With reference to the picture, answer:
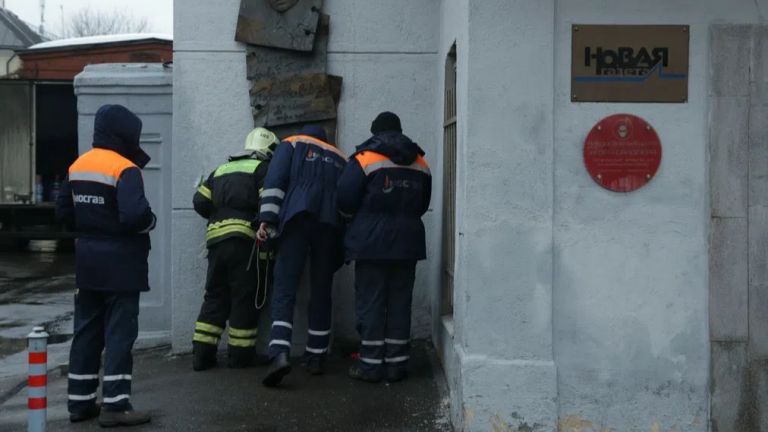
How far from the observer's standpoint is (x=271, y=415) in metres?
6.27

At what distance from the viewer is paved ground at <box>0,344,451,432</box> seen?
20.0 ft

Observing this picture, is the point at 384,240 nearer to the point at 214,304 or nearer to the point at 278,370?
the point at 278,370

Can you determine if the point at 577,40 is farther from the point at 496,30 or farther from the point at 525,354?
the point at 525,354

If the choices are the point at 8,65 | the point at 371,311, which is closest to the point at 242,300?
the point at 371,311

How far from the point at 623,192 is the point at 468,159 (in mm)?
922

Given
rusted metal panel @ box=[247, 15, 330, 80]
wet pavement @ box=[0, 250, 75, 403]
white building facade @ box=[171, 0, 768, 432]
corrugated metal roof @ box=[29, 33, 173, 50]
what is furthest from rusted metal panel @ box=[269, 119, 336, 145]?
corrugated metal roof @ box=[29, 33, 173, 50]

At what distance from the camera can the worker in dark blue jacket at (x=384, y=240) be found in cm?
691

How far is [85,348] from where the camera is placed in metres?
6.16

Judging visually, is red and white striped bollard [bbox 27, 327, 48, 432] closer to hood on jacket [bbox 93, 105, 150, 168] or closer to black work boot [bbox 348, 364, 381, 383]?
hood on jacket [bbox 93, 105, 150, 168]

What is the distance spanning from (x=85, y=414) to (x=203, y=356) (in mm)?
1389

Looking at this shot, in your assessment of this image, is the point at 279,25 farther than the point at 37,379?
Yes

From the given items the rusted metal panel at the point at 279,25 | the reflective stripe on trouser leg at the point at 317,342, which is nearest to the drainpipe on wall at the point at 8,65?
the rusted metal panel at the point at 279,25

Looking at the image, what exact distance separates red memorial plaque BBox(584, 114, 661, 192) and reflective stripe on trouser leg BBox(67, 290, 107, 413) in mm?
3256

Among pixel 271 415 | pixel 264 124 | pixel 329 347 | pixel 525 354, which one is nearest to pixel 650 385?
pixel 525 354
